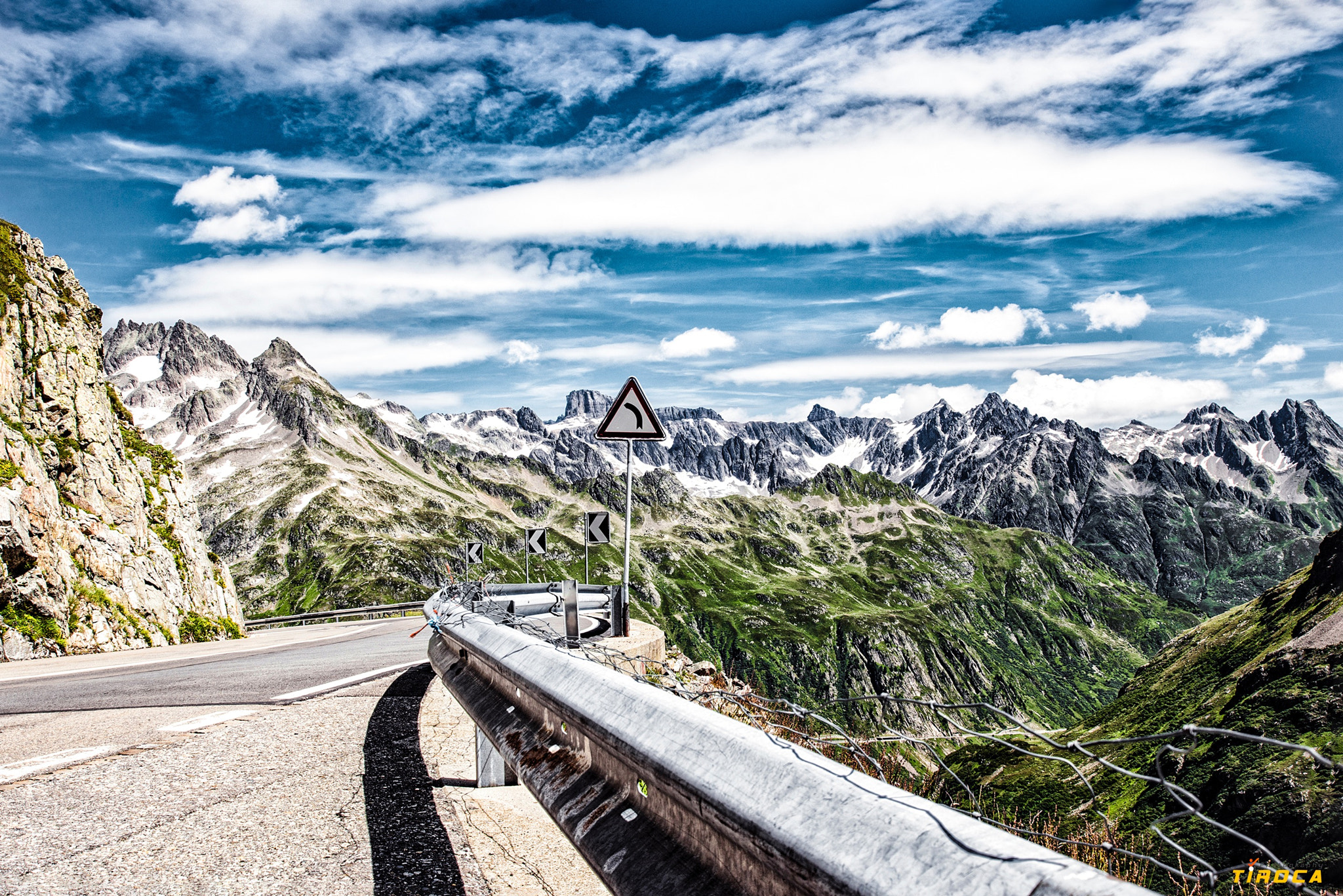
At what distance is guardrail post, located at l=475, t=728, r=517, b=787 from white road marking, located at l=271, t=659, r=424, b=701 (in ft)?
18.0

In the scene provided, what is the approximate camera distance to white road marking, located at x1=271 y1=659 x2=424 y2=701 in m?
10.4

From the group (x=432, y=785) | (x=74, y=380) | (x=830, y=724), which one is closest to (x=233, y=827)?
(x=432, y=785)

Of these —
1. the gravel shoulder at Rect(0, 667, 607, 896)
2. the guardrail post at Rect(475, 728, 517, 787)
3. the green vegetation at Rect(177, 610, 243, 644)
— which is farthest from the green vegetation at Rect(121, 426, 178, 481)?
the guardrail post at Rect(475, 728, 517, 787)

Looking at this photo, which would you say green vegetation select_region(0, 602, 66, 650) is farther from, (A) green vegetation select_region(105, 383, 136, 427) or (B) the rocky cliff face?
(A) green vegetation select_region(105, 383, 136, 427)

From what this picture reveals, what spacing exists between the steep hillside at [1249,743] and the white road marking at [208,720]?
7800 millimetres

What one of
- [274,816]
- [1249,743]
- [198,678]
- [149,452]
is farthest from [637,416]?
[149,452]

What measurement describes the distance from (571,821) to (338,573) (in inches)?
7582

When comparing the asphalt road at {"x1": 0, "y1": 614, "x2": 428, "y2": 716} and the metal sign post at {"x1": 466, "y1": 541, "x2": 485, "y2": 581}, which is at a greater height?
the asphalt road at {"x1": 0, "y1": 614, "x2": 428, "y2": 716}

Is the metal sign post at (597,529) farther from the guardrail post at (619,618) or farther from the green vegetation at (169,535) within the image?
the green vegetation at (169,535)

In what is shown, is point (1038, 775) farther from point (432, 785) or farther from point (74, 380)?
point (74, 380)

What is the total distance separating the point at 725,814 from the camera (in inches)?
90.0

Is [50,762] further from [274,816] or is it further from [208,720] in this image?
[274,816]

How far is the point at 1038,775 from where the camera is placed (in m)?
7.98

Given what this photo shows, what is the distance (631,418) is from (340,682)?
623 cm
